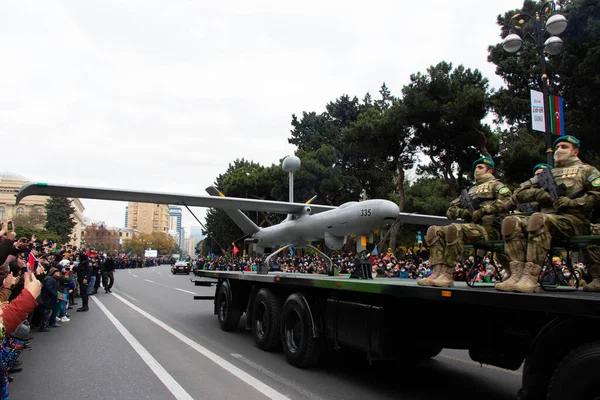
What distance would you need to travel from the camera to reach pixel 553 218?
13.2ft

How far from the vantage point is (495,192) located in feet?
17.1

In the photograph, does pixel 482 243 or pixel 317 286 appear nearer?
pixel 482 243

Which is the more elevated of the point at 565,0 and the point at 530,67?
the point at 565,0

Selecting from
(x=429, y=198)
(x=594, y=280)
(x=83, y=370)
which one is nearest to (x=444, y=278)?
(x=594, y=280)

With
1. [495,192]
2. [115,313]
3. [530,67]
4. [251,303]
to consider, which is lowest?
[115,313]

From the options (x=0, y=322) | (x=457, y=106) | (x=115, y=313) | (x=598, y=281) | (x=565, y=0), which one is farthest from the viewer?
(x=457, y=106)

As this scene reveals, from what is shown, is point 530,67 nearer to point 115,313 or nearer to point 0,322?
point 115,313

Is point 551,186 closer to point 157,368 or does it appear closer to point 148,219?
point 157,368

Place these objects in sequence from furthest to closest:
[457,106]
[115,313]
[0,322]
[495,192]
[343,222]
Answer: [457,106], [115,313], [343,222], [495,192], [0,322]

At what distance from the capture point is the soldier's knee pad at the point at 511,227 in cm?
405

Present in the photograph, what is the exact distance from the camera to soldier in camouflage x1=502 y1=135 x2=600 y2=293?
3.87 m

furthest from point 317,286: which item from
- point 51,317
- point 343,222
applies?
point 51,317

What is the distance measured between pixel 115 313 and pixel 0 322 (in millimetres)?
9827

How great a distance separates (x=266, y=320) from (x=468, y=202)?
4.02 meters
